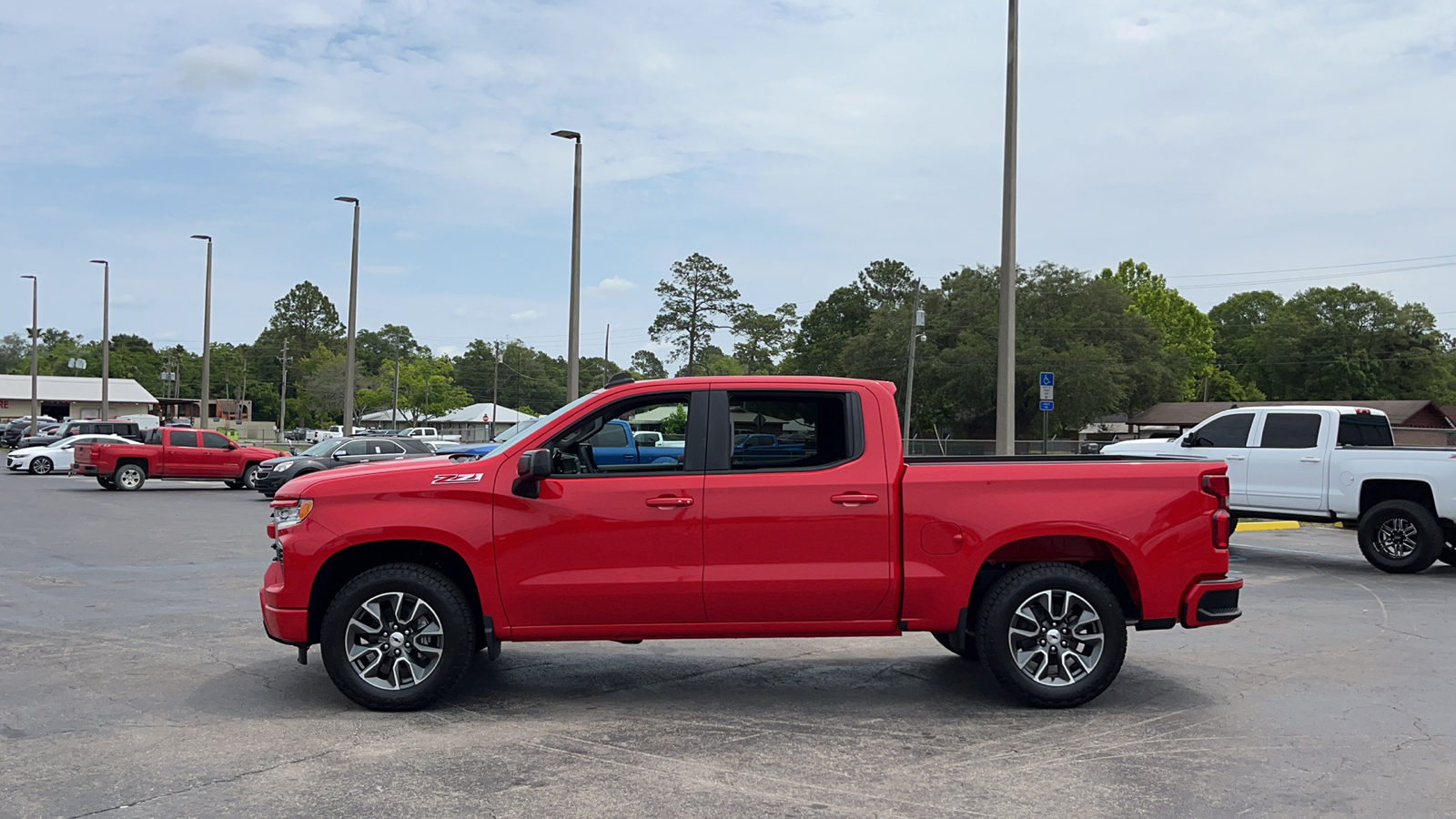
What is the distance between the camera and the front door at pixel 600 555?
21.8 feet

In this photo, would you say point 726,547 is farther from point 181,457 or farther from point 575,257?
point 181,457

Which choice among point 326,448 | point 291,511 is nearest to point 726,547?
point 291,511

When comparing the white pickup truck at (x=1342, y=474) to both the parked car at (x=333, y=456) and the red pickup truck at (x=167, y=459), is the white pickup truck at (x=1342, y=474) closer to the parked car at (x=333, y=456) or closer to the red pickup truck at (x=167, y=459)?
the parked car at (x=333, y=456)

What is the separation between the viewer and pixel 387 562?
22.7ft

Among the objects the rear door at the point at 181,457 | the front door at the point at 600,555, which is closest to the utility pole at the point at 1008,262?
the front door at the point at 600,555

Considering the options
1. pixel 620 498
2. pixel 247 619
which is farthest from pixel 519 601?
pixel 247 619

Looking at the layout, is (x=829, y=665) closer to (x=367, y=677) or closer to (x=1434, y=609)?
(x=367, y=677)

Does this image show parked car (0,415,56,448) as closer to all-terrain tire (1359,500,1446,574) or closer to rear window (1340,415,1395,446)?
rear window (1340,415,1395,446)

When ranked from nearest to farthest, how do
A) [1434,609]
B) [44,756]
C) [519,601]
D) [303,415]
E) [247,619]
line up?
[44,756] < [519,601] < [247,619] < [1434,609] < [303,415]

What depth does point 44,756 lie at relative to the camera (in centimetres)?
576

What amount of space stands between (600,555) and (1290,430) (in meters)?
11.5

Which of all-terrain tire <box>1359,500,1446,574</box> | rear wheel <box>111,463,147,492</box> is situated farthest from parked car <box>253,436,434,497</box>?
all-terrain tire <box>1359,500,1446,574</box>

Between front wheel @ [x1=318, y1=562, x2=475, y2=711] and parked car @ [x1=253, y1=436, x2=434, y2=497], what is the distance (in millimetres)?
19042

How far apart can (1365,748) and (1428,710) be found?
119 cm
